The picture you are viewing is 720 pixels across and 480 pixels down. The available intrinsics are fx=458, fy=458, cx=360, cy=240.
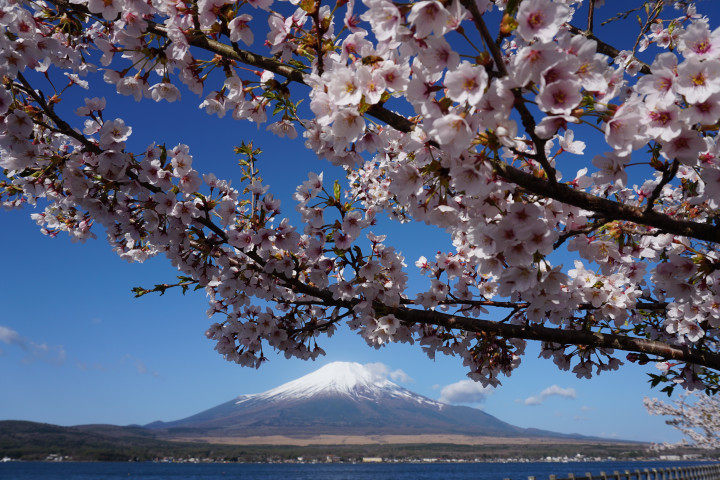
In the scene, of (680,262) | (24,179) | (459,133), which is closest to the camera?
(459,133)

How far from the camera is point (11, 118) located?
2.64m

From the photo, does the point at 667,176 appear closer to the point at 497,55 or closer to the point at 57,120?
the point at 497,55

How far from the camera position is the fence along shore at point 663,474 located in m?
14.1

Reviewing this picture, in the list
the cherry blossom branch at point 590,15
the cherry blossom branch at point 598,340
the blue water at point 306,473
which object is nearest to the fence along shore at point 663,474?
the cherry blossom branch at point 598,340

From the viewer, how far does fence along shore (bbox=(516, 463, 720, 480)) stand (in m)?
14.1

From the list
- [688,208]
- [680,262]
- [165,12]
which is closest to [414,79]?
[165,12]

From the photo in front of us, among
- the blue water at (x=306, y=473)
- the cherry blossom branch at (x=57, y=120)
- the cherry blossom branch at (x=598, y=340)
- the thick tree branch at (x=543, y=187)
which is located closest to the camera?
the thick tree branch at (x=543, y=187)

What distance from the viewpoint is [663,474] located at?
55.6ft

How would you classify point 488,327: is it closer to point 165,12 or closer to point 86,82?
point 165,12

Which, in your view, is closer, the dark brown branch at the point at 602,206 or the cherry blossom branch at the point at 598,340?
the dark brown branch at the point at 602,206

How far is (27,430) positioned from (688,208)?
21016 centimetres

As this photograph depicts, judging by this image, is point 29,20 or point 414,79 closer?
point 414,79

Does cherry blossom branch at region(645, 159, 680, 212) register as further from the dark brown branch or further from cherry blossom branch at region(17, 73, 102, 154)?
cherry blossom branch at region(17, 73, 102, 154)

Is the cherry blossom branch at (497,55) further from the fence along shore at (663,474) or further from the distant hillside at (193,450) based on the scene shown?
the distant hillside at (193,450)
